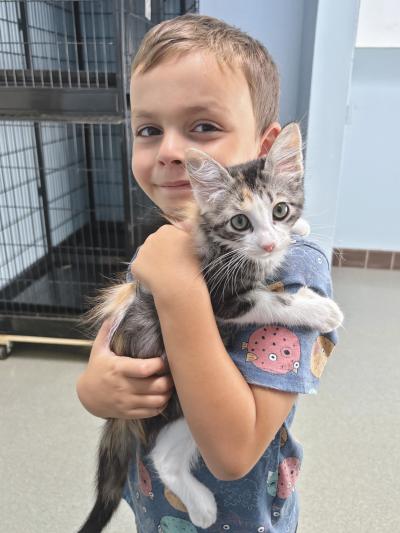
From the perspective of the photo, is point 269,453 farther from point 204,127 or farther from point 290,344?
point 204,127

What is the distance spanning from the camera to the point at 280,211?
706mm

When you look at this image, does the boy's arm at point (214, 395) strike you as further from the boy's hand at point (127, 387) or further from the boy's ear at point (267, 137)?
the boy's ear at point (267, 137)

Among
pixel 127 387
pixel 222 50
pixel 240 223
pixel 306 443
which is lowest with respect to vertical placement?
pixel 306 443

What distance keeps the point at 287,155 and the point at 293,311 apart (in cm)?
23

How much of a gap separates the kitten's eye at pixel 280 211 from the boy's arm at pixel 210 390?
0.16 metres

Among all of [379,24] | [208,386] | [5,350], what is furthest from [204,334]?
[379,24]

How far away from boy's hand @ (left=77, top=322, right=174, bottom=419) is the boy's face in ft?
0.97

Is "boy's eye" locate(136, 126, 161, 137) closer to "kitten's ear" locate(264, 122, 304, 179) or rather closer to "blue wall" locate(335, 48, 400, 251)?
"kitten's ear" locate(264, 122, 304, 179)

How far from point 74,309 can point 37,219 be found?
2.44ft

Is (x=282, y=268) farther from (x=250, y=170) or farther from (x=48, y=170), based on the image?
(x=48, y=170)

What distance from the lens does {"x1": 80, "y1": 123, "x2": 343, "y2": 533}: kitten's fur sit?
2.19 feet

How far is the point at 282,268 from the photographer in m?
0.72

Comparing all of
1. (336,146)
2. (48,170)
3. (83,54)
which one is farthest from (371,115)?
(48,170)

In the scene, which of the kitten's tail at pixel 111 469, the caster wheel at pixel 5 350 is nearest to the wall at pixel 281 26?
the caster wheel at pixel 5 350
